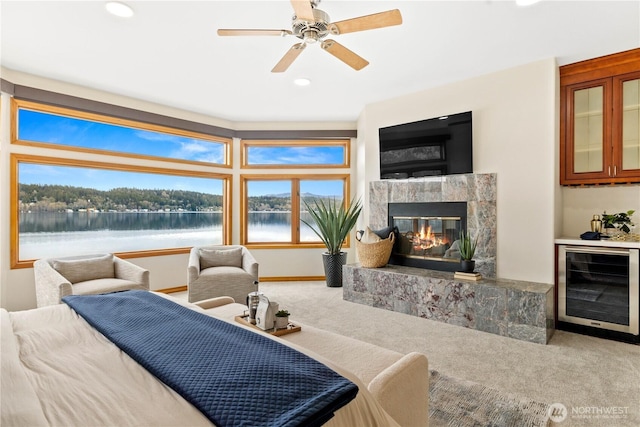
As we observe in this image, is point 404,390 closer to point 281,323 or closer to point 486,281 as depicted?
point 281,323

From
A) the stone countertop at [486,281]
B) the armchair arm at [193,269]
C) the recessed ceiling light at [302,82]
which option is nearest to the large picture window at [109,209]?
the armchair arm at [193,269]

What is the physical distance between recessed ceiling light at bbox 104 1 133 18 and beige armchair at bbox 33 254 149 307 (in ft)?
7.46

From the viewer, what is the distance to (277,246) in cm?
582

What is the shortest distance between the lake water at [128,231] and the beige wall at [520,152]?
3086 mm

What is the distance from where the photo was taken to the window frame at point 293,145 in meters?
5.84

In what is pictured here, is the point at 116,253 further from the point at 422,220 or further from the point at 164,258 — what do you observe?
the point at 422,220

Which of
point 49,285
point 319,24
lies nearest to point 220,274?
point 49,285

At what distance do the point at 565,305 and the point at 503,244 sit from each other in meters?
0.79

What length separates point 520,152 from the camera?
3627 mm

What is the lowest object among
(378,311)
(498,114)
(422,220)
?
(378,311)

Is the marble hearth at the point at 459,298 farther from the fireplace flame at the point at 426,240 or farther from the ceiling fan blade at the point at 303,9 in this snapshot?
the ceiling fan blade at the point at 303,9

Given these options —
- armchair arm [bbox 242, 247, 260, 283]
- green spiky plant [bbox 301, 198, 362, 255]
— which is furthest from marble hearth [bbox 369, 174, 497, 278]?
armchair arm [bbox 242, 247, 260, 283]

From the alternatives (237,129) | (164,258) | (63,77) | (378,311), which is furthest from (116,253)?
(378,311)

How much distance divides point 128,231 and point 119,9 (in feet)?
10.2
